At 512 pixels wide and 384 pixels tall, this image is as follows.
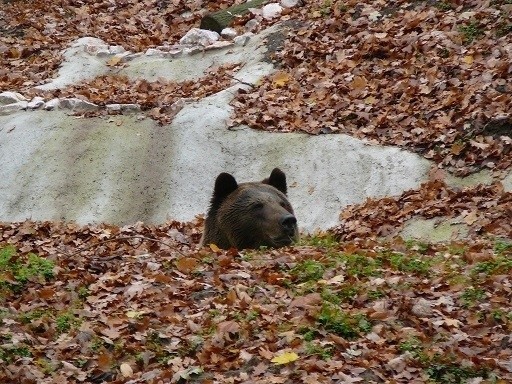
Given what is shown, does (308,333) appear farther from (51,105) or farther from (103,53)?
(103,53)

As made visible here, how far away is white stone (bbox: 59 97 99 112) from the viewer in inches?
780

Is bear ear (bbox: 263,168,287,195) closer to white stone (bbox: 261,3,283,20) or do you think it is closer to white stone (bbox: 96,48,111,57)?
white stone (bbox: 261,3,283,20)

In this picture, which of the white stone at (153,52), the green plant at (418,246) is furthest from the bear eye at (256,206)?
the white stone at (153,52)

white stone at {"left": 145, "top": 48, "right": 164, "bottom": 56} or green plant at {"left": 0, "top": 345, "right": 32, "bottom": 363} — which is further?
white stone at {"left": 145, "top": 48, "right": 164, "bottom": 56}

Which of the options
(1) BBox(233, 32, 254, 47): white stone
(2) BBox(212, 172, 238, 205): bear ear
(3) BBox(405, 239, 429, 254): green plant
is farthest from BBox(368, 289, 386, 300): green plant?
(1) BBox(233, 32, 254, 47): white stone

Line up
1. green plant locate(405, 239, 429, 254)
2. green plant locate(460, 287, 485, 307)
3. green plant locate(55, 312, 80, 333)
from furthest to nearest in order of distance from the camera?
green plant locate(405, 239, 429, 254) → green plant locate(55, 312, 80, 333) → green plant locate(460, 287, 485, 307)

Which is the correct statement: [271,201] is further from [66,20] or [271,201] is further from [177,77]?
[66,20]

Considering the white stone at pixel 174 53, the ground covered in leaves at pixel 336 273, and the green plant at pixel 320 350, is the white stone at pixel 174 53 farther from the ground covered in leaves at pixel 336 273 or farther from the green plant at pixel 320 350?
the green plant at pixel 320 350

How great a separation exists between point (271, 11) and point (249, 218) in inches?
461

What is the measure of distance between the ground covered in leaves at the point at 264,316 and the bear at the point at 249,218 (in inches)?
29.7

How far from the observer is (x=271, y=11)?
22359mm

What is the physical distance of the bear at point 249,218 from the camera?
1141cm

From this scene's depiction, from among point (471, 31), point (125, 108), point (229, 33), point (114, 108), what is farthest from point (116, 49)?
point (471, 31)

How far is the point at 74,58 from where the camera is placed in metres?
22.7
